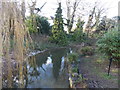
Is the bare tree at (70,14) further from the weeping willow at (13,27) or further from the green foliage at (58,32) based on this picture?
the weeping willow at (13,27)

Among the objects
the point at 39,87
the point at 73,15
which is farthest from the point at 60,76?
the point at 73,15

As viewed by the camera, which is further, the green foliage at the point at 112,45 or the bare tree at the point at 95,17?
the bare tree at the point at 95,17

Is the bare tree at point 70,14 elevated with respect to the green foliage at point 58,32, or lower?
elevated

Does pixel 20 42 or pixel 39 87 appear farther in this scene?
pixel 39 87

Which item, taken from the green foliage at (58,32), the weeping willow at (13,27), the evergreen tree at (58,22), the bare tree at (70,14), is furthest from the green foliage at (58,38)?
the weeping willow at (13,27)

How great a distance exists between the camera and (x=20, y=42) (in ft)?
5.25

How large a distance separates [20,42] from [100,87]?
2.53 m

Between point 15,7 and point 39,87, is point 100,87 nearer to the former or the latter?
point 39,87

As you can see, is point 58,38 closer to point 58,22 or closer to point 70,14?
point 58,22

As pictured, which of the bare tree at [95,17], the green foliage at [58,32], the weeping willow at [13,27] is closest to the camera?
the weeping willow at [13,27]

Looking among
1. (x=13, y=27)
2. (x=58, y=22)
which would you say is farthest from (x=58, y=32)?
(x=13, y=27)

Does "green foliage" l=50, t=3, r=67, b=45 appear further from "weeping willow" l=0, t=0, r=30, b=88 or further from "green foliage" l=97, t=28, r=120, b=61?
"weeping willow" l=0, t=0, r=30, b=88

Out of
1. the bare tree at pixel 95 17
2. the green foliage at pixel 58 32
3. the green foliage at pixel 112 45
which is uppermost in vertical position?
the bare tree at pixel 95 17

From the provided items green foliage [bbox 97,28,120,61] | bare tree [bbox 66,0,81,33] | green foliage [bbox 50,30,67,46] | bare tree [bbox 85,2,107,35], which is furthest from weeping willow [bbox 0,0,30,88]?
bare tree [bbox 85,2,107,35]
